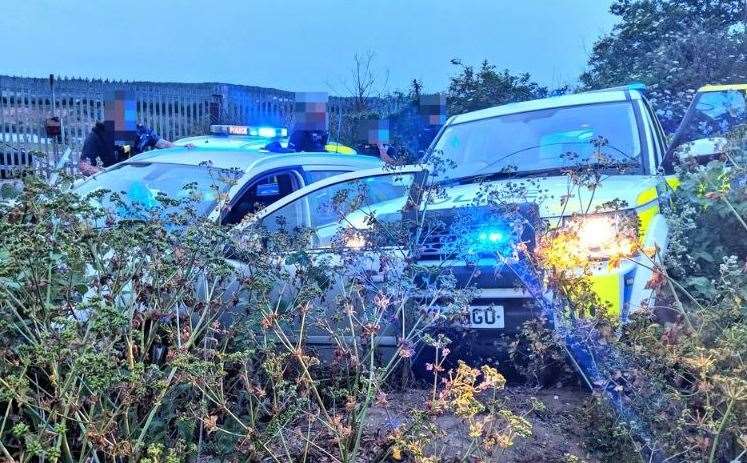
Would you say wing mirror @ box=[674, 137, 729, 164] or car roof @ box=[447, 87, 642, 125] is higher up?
car roof @ box=[447, 87, 642, 125]

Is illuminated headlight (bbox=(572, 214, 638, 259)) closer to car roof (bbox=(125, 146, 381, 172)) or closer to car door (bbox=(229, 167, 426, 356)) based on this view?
car door (bbox=(229, 167, 426, 356))

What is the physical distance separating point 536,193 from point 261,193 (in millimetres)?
2322

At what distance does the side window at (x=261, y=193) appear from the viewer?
5371mm

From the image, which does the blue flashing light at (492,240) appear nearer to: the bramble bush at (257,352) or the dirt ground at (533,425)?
the bramble bush at (257,352)

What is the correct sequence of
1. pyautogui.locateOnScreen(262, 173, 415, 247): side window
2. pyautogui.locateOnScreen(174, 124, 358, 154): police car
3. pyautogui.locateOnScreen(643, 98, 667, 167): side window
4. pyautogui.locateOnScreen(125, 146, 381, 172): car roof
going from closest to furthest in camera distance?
pyautogui.locateOnScreen(262, 173, 415, 247): side window, pyautogui.locateOnScreen(643, 98, 667, 167): side window, pyautogui.locateOnScreen(125, 146, 381, 172): car roof, pyautogui.locateOnScreen(174, 124, 358, 154): police car

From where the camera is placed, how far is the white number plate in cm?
406

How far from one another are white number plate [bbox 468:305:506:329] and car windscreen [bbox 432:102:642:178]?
3.74ft

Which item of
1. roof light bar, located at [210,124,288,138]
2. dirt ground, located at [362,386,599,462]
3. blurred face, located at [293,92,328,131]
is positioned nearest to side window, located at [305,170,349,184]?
blurred face, located at [293,92,328,131]

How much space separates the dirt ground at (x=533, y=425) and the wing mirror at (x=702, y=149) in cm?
140

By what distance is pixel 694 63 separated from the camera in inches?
502

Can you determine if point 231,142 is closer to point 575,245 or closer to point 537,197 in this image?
point 537,197

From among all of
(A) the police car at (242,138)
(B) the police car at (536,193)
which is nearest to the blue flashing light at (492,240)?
(B) the police car at (536,193)

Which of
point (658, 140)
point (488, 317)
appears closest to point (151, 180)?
point (488, 317)

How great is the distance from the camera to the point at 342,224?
433 centimetres
